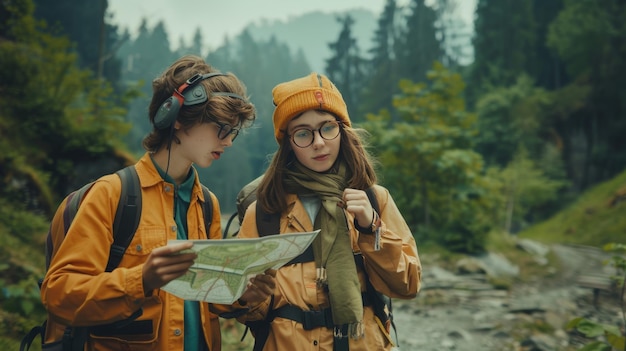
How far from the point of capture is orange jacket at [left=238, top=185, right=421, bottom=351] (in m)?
1.83

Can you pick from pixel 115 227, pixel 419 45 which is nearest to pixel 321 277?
pixel 115 227

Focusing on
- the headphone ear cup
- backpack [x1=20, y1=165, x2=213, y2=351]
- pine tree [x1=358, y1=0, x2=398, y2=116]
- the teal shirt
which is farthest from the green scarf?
pine tree [x1=358, y1=0, x2=398, y2=116]

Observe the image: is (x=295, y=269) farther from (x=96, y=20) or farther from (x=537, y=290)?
(x=96, y=20)

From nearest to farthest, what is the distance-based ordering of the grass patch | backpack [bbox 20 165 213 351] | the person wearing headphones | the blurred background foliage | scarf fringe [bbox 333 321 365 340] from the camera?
1. the person wearing headphones
2. backpack [bbox 20 165 213 351]
3. scarf fringe [bbox 333 321 365 340]
4. the blurred background foliage
5. the grass patch

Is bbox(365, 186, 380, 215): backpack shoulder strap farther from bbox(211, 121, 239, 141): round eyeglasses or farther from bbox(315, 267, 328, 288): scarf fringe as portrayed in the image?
bbox(211, 121, 239, 141): round eyeglasses

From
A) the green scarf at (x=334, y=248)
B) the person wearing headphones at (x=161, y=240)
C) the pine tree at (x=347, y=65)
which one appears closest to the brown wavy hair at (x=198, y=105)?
the person wearing headphones at (x=161, y=240)

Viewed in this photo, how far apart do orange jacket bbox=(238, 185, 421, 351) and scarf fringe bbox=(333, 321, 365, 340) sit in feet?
0.17

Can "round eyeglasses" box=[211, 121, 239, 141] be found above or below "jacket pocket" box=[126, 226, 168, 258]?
above

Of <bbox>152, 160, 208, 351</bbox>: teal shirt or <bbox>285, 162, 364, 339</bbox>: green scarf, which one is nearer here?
<bbox>285, 162, 364, 339</bbox>: green scarf

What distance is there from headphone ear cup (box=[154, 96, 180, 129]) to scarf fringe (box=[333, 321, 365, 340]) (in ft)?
3.86

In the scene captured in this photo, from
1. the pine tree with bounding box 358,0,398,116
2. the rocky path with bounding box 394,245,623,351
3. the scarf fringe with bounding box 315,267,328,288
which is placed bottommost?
the rocky path with bounding box 394,245,623,351

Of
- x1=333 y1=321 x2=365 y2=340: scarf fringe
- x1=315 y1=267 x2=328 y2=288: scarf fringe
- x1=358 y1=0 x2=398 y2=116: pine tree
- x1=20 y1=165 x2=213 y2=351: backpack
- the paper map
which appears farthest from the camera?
x1=358 y1=0 x2=398 y2=116: pine tree

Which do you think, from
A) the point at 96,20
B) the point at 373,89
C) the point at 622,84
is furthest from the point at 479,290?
the point at 373,89

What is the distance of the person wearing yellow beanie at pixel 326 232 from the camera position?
1.81 meters
